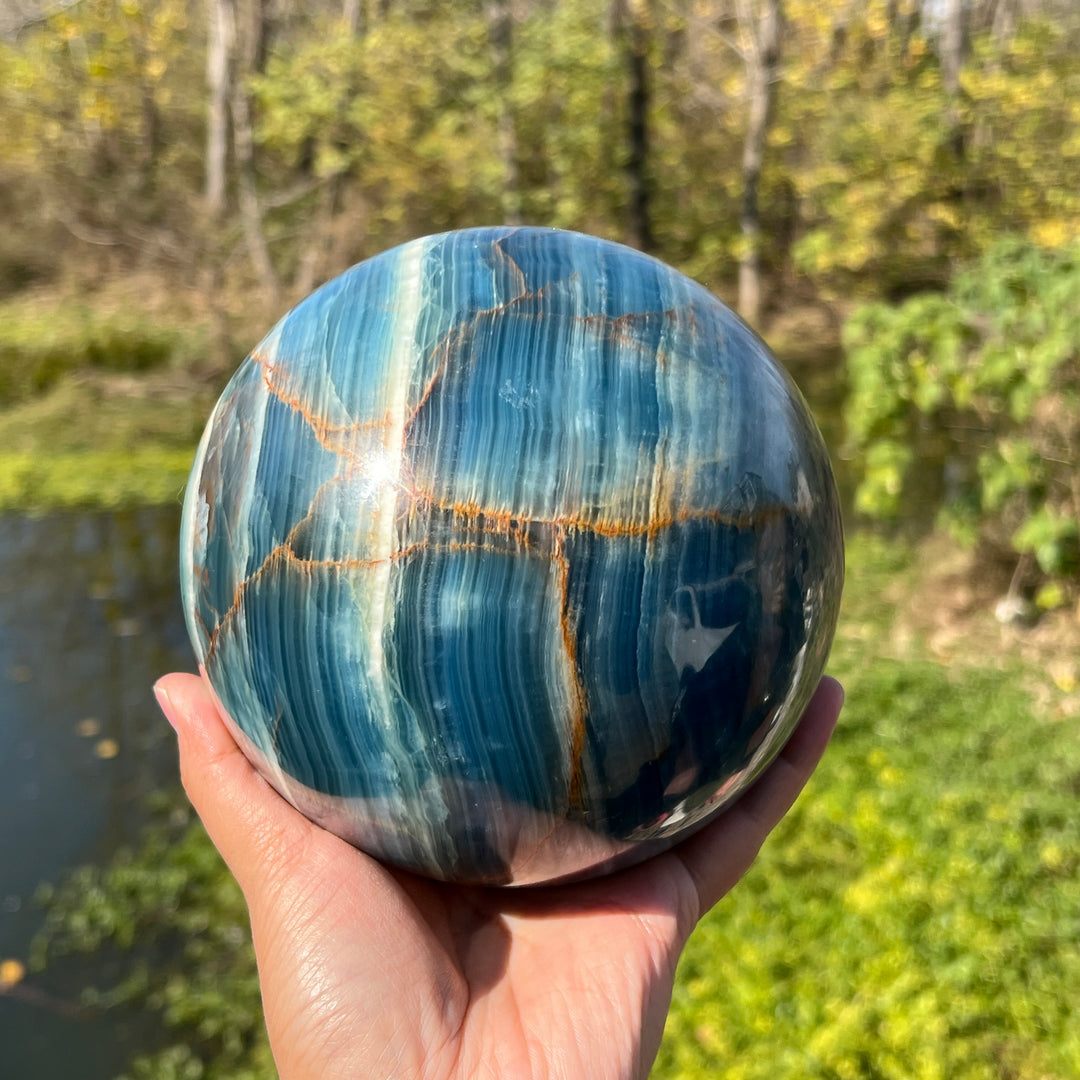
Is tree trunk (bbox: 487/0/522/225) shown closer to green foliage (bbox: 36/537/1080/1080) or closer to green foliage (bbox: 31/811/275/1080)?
green foliage (bbox: 36/537/1080/1080)

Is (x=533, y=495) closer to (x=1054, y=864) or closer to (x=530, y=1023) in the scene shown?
(x=530, y=1023)

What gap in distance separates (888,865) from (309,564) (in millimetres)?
2593

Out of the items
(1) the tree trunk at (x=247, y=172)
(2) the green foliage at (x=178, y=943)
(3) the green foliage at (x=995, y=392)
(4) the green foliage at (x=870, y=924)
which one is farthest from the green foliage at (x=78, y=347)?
(3) the green foliage at (x=995, y=392)

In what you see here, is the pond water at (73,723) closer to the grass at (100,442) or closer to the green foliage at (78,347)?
the grass at (100,442)

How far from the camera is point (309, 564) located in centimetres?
148

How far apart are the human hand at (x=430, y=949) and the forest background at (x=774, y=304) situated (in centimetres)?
119

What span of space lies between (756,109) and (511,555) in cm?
901

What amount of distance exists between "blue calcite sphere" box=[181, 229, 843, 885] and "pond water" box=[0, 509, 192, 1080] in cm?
246

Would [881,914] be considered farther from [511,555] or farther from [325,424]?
[325,424]

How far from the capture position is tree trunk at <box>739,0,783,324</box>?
877 cm

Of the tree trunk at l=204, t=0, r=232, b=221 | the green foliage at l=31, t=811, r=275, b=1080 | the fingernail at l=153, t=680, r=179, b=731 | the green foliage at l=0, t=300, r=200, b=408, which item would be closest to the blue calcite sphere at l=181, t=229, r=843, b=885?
the fingernail at l=153, t=680, r=179, b=731

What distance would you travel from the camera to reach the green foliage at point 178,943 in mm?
3158

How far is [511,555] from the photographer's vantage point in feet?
4.62

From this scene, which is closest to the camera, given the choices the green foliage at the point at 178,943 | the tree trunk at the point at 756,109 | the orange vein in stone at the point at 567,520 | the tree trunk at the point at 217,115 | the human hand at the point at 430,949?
Answer: the orange vein in stone at the point at 567,520
